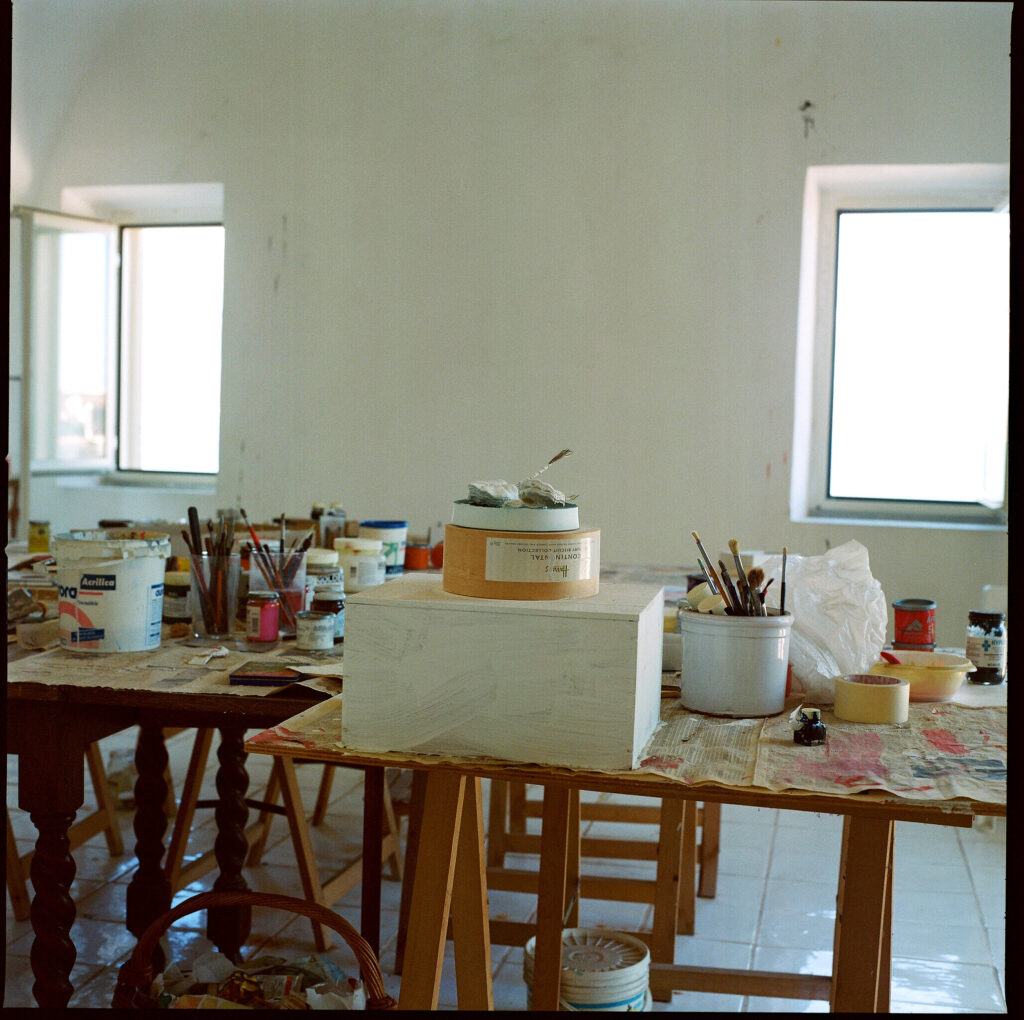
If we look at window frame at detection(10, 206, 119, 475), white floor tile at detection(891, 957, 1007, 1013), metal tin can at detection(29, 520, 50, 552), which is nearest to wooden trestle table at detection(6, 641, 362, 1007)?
metal tin can at detection(29, 520, 50, 552)

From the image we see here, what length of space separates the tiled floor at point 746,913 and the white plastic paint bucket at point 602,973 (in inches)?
13.2

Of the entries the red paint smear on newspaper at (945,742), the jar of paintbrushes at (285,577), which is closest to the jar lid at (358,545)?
the jar of paintbrushes at (285,577)

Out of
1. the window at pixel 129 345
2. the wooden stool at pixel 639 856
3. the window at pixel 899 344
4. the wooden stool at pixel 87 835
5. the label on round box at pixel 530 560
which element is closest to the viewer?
the label on round box at pixel 530 560

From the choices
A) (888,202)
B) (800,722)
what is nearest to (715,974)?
(800,722)

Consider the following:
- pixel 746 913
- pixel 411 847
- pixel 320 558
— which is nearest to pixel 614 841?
pixel 746 913

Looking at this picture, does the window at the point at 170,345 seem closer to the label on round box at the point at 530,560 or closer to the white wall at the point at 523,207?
the white wall at the point at 523,207

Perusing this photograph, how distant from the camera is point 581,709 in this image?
1.27 m

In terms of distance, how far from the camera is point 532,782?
1.26 metres

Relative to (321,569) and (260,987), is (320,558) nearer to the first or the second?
(321,569)

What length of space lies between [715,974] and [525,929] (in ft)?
1.37

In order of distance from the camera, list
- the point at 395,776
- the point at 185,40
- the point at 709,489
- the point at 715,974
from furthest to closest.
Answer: the point at 185,40 → the point at 709,489 → the point at 395,776 → the point at 715,974

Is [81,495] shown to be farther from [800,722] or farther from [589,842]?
[800,722]

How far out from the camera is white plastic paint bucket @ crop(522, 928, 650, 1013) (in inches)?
78.1

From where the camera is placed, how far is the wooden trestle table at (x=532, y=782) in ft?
3.99
